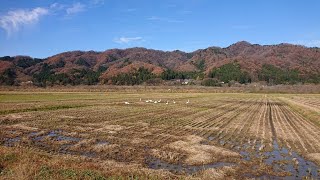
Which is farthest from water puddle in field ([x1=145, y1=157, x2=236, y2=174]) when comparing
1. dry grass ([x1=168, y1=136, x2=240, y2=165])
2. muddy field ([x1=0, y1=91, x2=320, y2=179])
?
dry grass ([x1=168, y1=136, x2=240, y2=165])

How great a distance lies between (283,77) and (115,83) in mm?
102340

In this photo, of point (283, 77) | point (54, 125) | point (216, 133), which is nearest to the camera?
point (216, 133)

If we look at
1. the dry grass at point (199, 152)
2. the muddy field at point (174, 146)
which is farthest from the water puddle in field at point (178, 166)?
the dry grass at point (199, 152)

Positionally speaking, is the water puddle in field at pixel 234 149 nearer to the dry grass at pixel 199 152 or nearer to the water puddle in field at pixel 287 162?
the water puddle in field at pixel 287 162

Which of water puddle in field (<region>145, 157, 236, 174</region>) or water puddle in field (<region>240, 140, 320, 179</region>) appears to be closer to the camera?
water puddle in field (<region>145, 157, 236, 174</region>)

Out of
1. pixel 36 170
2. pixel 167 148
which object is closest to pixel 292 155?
pixel 167 148

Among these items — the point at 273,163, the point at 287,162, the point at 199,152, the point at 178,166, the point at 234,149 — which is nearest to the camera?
the point at 178,166

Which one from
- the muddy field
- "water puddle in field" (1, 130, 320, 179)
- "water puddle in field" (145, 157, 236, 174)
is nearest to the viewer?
"water puddle in field" (145, 157, 236, 174)

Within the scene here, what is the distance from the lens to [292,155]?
16.0 metres

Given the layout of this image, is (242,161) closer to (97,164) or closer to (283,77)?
(97,164)

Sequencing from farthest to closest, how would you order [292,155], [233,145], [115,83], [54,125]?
[115,83], [54,125], [233,145], [292,155]

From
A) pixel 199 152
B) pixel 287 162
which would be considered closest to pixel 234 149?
pixel 199 152

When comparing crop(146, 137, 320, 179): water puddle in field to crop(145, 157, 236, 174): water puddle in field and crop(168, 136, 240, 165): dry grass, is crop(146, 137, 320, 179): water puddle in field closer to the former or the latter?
crop(145, 157, 236, 174): water puddle in field

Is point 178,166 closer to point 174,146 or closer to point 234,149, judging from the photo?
point 174,146
